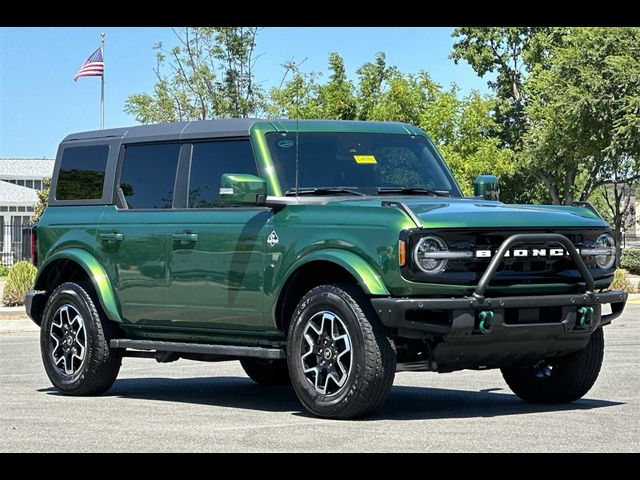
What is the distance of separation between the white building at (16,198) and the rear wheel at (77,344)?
41.9 meters

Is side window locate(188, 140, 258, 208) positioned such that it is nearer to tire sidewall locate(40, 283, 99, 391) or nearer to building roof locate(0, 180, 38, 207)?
tire sidewall locate(40, 283, 99, 391)

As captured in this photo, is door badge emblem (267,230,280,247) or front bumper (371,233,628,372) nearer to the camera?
front bumper (371,233,628,372)

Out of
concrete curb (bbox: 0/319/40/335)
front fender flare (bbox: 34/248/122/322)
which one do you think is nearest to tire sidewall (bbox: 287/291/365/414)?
front fender flare (bbox: 34/248/122/322)

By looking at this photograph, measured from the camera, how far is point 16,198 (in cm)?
7438

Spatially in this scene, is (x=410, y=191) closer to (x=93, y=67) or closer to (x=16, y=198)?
(x=93, y=67)

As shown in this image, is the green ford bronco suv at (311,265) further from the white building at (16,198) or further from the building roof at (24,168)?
the building roof at (24,168)

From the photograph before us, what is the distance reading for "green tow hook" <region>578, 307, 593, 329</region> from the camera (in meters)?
10.1

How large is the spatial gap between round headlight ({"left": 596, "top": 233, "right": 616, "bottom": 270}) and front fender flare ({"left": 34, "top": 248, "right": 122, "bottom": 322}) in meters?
4.00

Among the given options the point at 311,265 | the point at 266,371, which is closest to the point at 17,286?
the point at 266,371

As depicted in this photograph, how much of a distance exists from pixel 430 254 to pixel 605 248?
173cm

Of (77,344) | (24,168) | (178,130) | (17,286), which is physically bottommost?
(24,168)

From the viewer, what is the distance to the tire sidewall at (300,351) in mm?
9648

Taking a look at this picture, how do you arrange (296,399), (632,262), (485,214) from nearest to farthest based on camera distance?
1. (485,214)
2. (296,399)
3. (632,262)

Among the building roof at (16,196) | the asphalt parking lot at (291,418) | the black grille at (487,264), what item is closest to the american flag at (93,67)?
the building roof at (16,196)
